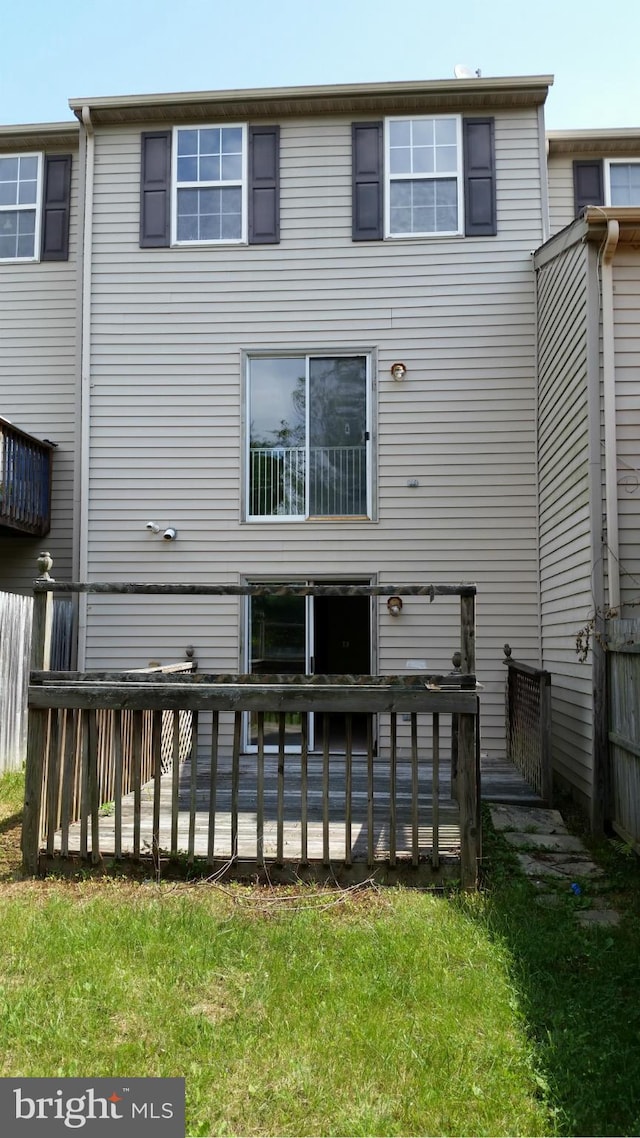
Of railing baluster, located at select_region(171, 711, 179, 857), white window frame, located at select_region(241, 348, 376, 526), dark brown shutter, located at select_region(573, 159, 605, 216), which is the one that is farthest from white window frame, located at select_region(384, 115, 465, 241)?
railing baluster, located at select_region(171, 711, 179, 857)

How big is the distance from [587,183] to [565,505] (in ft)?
16.3

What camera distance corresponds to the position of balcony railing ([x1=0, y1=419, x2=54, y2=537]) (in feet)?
28.5

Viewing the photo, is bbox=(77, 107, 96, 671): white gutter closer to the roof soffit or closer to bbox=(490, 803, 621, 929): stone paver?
the roof soffit

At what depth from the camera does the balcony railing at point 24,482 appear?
869 centimetres

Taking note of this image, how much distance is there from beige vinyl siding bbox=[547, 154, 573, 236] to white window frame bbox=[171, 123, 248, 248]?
370cm

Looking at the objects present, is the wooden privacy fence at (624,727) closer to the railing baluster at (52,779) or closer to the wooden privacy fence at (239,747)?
the wooden privacy fence at (239,747)

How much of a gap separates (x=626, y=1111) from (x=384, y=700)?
233cm

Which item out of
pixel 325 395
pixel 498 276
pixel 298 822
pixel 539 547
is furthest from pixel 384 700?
pixel 498 276

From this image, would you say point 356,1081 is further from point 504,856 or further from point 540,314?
point 540,314

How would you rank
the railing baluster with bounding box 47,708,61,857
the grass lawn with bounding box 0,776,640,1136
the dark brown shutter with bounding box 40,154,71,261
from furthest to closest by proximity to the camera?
1. the dark brown shutter with bounding box 40,154,71,261
2. the railing baluster with bounding box 47,708,61,857
3. the grass lawn with bounding box 0,776,640,1136

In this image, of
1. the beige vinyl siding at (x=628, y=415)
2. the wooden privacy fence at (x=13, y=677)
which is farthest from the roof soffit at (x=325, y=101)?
the wooden privacy fence at (x=13, y=677)

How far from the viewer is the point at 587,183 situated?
9789mm

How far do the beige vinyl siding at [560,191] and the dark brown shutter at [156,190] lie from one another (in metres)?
4.58

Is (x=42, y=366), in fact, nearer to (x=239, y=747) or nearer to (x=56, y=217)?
(x=56, y=217)
